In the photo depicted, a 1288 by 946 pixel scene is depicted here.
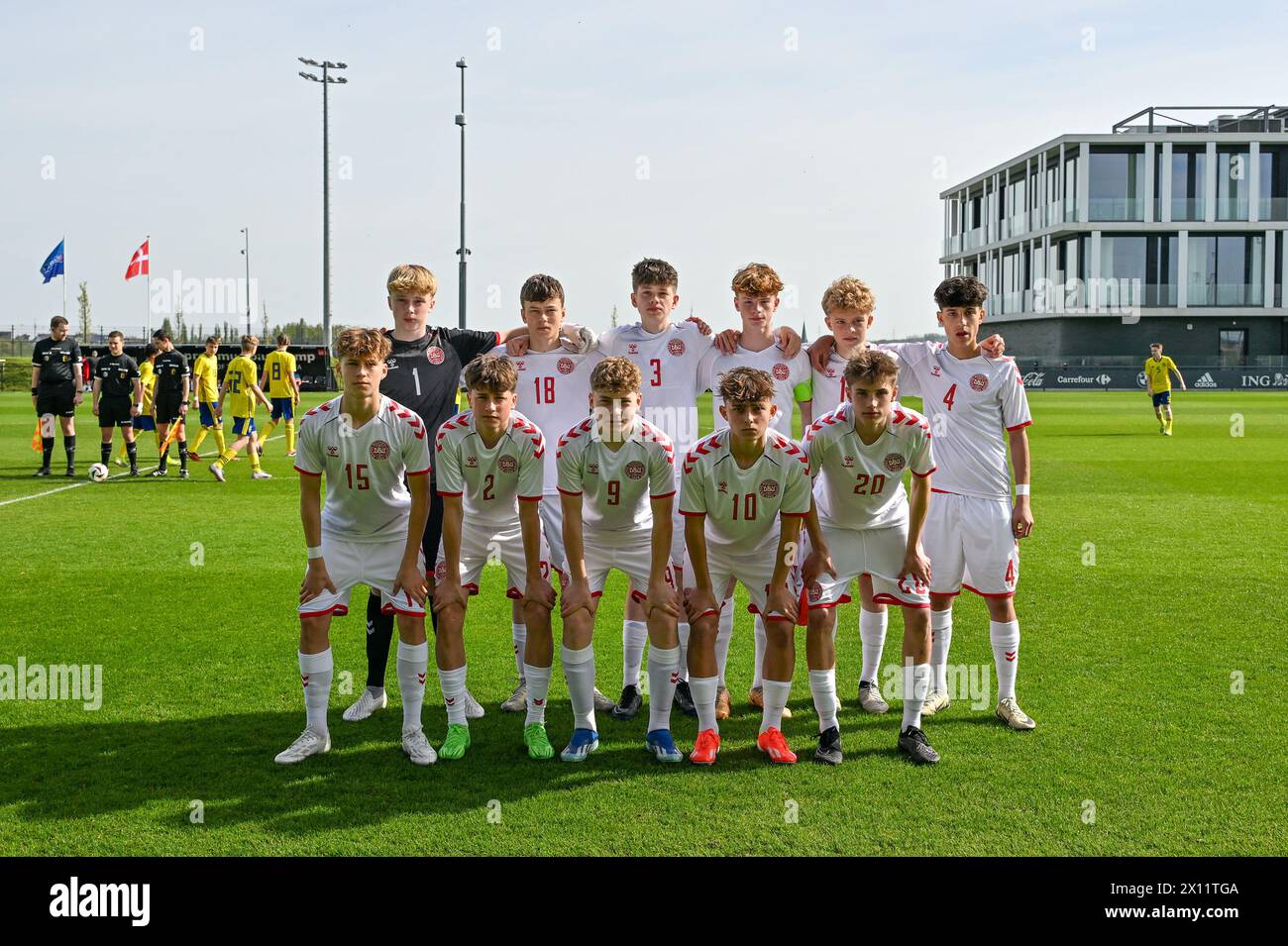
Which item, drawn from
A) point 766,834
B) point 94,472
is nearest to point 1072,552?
point 766,834

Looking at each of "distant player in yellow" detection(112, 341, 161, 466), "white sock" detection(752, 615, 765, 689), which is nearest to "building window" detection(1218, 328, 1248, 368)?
"distant player in yellow" detection(112, 341, 161, 466)

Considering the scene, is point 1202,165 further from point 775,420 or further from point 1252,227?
point 775,420

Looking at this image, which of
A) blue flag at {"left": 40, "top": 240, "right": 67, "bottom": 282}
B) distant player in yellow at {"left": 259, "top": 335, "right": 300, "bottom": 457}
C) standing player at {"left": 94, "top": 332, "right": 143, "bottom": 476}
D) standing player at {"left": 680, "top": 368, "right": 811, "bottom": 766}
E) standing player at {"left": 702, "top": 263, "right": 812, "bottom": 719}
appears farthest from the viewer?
blue flag at {"left": 40, "top": 240, "right": 67, "bottom": 282}

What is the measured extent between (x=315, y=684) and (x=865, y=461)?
8.91ft

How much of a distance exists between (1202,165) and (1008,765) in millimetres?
61922

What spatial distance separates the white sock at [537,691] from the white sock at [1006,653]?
7.35ft

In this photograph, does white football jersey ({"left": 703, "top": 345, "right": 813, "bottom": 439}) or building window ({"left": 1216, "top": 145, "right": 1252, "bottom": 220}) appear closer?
white football jersey ({"left": 703, "top": 345, "right": 813, "bottom": 439})

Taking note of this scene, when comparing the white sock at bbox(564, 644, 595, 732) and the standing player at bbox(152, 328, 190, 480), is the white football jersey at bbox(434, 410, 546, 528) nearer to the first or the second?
the white sock at bbox(564, 644, 595, 732)

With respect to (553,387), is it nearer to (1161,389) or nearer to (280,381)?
(280,381)

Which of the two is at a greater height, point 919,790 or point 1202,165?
point 1202,165

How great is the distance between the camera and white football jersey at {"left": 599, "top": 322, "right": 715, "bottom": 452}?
6.10 metres

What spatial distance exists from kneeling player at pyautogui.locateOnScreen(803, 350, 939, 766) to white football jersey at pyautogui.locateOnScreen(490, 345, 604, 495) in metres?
1.25

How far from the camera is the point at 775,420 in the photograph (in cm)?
582

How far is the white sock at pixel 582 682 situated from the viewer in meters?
5.25
